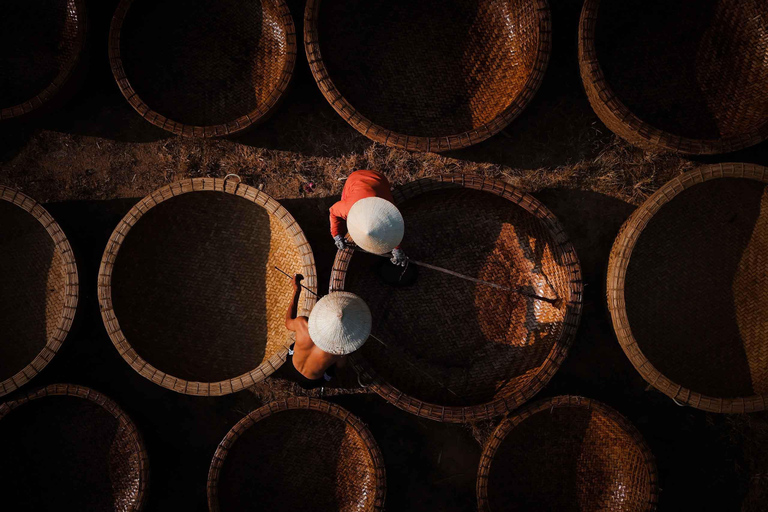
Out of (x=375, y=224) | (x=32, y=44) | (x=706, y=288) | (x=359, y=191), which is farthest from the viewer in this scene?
(x=32, y=44)

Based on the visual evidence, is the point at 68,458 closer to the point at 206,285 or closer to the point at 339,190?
the point at 206,285

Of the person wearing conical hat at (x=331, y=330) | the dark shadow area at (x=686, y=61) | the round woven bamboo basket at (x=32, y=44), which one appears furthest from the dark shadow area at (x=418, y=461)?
the round woven bamboo basket at (x=32, y=44)

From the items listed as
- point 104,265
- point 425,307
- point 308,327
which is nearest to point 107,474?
point 104,265

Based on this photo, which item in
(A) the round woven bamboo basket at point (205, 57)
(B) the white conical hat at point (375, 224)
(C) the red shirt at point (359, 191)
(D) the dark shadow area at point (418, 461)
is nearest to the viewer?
(B) the white conical hat at point (375, 224)

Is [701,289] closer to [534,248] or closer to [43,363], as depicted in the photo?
[534,248]

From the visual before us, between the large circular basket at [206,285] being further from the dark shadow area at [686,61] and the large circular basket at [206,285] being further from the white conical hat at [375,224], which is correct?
the dark shadow area at [686,61]

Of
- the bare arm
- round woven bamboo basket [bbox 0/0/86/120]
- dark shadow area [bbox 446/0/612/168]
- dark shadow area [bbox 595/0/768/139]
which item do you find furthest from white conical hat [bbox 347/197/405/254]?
round woven bamboo basket [bbox 0/0/86/120]

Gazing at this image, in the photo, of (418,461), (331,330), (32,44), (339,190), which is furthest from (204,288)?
(32,44)
